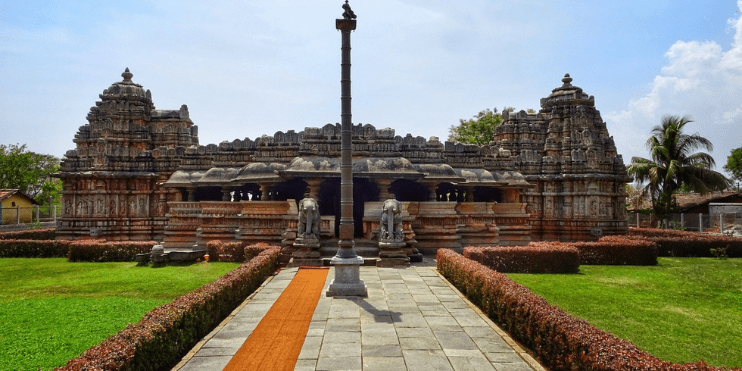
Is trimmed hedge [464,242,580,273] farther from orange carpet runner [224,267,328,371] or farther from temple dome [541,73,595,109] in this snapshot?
temple dome [541,73,595,109]

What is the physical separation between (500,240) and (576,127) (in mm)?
9790

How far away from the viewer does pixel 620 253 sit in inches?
695

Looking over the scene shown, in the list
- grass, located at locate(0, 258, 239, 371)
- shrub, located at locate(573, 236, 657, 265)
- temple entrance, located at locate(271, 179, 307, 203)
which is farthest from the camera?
temple entrance, located at locate(271, 179, 307, 203)

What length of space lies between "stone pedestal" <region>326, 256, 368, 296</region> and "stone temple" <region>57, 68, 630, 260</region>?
447cm

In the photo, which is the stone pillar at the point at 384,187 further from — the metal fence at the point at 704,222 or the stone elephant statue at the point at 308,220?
the metal fence at the point at 704,222

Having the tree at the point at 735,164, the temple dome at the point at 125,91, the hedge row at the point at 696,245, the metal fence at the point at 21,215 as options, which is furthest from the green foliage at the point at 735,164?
the metal fence at the point at 21,215

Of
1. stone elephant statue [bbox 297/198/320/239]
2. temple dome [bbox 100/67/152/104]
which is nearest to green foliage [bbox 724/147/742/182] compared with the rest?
stone elephant statue [bbox 297/198/320/239]

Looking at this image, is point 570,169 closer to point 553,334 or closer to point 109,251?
point 553,334

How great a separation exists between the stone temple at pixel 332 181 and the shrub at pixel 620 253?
10.3ft

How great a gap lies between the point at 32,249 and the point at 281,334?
18.1 m

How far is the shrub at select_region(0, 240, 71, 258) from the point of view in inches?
798

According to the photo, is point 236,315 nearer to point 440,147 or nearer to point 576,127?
point 440,147

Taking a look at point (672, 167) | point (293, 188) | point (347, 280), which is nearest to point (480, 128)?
point (672, 167)

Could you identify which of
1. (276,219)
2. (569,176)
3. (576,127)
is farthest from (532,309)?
(576,127)
